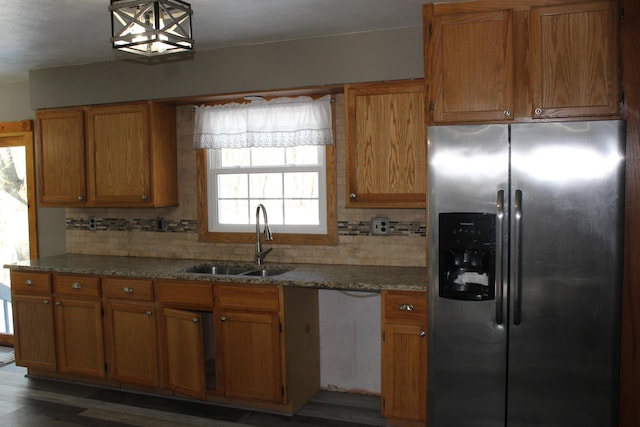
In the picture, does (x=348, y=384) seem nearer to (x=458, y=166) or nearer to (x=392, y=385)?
(x=392, y=385)

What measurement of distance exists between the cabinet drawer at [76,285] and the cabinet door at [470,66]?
2539mm

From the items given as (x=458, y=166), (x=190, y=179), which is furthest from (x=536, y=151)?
(x=190, y=179)

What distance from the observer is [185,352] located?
11.8 ft

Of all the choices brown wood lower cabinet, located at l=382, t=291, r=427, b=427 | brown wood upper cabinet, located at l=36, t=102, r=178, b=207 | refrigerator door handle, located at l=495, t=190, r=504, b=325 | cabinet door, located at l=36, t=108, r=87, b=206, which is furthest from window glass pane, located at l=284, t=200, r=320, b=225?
cabinet door, located at l=36, t=108, r=87, b=206

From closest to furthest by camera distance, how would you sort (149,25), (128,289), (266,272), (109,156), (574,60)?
(149,25) → (574,60) → (128,289) → (266,272) → (109,156)

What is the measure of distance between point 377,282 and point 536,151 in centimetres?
111

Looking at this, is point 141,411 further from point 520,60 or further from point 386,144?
point 520,60

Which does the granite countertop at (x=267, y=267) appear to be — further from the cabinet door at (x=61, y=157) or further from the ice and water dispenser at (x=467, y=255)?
the cabinet door at (x=61, y=157)

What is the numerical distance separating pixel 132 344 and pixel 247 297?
970 millimetres

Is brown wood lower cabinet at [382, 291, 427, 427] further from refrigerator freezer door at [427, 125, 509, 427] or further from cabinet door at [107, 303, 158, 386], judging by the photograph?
cabinet door at [107, 303, 158, 386]

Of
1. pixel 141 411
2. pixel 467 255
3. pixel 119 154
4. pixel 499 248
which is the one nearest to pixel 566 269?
pixel 499 248

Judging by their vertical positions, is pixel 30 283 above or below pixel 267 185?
below

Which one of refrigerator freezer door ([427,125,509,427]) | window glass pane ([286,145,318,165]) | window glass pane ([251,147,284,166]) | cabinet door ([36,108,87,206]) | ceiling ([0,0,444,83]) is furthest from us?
cabinet door ([36,108,87,206])

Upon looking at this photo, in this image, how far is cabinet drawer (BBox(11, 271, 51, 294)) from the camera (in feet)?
13.3
